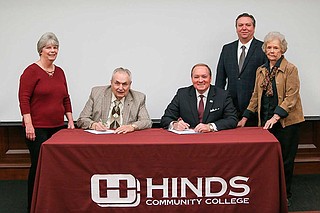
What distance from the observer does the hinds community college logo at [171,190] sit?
3.22 metres

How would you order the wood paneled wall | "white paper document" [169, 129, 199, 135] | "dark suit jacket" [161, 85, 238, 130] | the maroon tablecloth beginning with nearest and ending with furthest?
the maroon tablecloth
"white paper document" [169, 129, 199, 135]
"dark suit jacket" [161, 85, 238, 130]
the wood paneled wall

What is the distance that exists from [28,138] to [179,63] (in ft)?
5.26

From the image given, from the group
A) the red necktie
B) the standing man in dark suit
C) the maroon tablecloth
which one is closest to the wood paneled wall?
the standing man in dark suit

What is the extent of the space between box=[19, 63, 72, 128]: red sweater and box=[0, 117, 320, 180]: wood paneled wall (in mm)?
969

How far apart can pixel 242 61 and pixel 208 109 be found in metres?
0.79

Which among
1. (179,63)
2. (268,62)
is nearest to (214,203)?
(268,62)

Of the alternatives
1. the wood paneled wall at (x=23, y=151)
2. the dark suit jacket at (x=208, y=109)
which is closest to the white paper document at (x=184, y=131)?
the dark suit jacket at (x=208, y=109)

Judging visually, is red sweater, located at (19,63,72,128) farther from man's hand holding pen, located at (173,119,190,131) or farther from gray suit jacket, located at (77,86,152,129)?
man's hand holding pen, located at (173,119,190,131)

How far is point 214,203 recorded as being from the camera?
3.24 meters

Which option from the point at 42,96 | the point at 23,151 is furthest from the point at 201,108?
the point at 23,151

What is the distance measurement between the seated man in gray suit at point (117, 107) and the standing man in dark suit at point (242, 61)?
0.93 meters

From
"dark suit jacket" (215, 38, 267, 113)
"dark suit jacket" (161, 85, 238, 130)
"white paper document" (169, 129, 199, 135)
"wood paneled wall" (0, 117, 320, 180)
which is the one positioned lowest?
"wood paneled wall" (0, 117, 320, 180)

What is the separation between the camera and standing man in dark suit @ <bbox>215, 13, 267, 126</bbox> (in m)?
4.18

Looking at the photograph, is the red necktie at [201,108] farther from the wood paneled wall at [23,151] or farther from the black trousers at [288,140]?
the wood paneled wall at [23,151]
